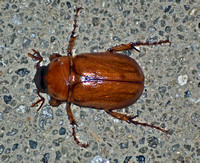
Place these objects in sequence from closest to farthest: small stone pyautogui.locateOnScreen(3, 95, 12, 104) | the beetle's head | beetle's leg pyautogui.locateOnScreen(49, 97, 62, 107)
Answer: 1. the beetle's head
2. beetle's leg pyautogui.locateOnScreen(49, 97, 62, 107)
3. small stone pyautogui.locateOnScreen(3, 95, 12, 104)

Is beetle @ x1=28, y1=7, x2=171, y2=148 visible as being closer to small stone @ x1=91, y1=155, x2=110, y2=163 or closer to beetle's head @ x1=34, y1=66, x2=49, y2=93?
beetle's head @ x1=34, y1=66, x2=49, y2=93

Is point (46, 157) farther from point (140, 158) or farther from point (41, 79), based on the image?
point (140, 158)

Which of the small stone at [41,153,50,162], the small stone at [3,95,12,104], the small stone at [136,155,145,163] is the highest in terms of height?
the small stone at [3,95,12,104]

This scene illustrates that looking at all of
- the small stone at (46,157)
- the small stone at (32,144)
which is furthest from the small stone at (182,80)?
the small stone at (32,144)

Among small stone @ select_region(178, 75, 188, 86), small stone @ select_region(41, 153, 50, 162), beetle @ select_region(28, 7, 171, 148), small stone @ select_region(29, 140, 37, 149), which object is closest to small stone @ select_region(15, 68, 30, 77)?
beetle @ select_region(28, 7, 171, 148)

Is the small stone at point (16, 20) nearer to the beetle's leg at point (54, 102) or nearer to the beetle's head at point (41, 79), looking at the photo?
the beetle's head at point (41, 79)

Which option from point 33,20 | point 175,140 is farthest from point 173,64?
point 33,20
